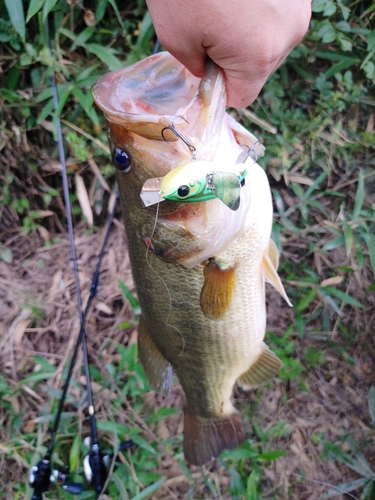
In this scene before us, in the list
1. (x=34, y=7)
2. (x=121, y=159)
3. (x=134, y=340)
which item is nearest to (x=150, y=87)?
(x=121, y=159)

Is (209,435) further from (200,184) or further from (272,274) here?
(200,184)

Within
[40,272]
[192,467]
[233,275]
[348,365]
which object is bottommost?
[192,467]

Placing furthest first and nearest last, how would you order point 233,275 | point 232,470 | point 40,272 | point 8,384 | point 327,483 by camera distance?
point 40,272 → point 8,384 → point 327,483 → point 232,470 → point 233,275

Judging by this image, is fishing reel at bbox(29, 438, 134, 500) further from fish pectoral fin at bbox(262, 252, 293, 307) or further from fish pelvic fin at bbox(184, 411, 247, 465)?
fish pectoral fin at bbox(262, 252, 293, 307)

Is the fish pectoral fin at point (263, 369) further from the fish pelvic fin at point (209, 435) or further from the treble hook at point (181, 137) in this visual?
the treble hook at point (181, 137)

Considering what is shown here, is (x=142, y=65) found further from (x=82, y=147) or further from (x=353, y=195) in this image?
(x=353, y=195)

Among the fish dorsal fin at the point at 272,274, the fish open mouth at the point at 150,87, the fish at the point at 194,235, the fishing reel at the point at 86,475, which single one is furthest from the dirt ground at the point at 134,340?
the fish open mouth at the point at 150,87

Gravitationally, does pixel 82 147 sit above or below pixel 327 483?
above

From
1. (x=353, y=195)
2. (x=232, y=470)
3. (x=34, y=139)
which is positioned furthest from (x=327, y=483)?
(x=34, y=139)
